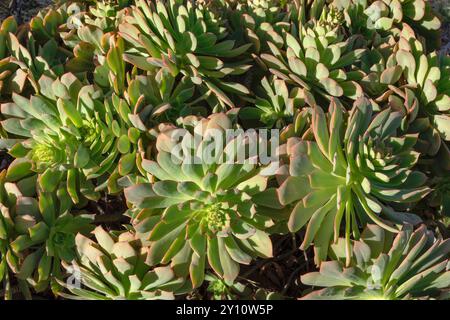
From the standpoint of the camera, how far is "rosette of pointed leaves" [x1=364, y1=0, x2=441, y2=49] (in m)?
1.84

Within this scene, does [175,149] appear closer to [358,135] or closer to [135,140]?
[135,140]

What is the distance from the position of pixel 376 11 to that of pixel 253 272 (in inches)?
40.1

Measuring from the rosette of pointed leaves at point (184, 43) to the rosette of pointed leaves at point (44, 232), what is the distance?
473 mm

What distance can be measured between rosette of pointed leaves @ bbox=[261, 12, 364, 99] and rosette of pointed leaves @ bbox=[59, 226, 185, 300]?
2.17ft

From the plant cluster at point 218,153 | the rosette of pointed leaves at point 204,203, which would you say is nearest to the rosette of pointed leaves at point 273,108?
the plant cluster at point 218,153

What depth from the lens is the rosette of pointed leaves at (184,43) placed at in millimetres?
1530

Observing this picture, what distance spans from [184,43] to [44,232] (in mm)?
687

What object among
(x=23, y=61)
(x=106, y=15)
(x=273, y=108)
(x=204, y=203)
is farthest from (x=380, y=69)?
(x=23, y=61)

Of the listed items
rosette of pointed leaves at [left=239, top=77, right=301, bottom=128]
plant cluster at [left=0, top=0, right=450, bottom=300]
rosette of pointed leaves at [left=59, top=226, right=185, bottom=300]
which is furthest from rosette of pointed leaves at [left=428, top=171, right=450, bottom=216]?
rosette of pointed leaves at [left=59, top=226, right=185, bottom=300]

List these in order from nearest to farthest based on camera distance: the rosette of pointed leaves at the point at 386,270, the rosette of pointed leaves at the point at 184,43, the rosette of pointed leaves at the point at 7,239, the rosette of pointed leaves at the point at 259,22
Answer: the rosette of pointed leaves at the point at 386,270 < the rosette of pointed leaves at the point at 7,239 < the rosette of pointed leaves at the point at 184,43 < the rosette of pointed leaves at the point at 259,22

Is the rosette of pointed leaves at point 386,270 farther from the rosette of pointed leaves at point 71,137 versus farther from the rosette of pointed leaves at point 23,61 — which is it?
the rosette of pointed leaves at point 23,61

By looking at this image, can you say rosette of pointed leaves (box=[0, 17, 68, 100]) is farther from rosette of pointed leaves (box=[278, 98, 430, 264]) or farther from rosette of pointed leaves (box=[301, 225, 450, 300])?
rosette of pointed leaves (box=[301, 225, 450, 300])

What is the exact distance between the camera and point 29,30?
5.87ft

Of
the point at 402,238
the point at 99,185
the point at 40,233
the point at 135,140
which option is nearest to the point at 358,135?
the point at 402,238
